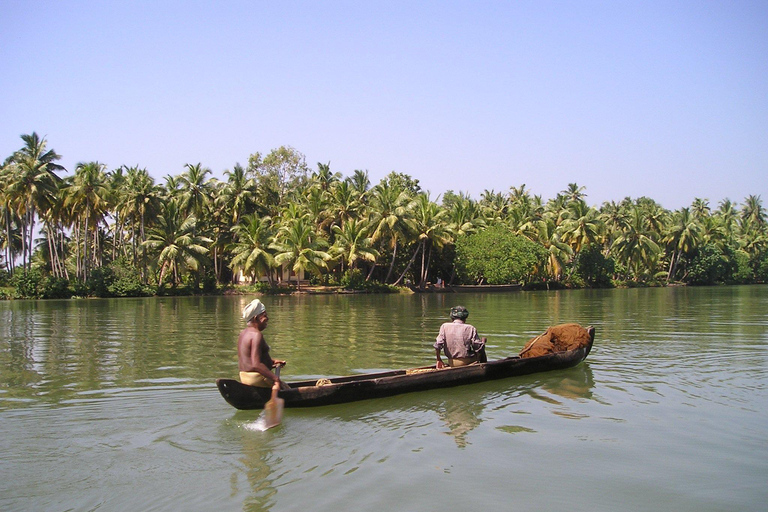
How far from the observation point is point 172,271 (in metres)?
53.7

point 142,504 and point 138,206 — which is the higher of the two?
point 138,206

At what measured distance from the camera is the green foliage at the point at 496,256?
5991 cm

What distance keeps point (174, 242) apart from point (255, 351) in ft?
144

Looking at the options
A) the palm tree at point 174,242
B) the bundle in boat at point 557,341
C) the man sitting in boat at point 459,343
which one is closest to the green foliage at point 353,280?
the palm tree at point 174,242

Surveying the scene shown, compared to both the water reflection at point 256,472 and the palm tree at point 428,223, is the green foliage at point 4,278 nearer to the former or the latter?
the palm tree at point 428,223

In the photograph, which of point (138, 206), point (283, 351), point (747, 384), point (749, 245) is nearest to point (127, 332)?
point (283, 351)

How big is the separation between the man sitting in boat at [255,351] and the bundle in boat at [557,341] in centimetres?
624

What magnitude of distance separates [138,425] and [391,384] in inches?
150

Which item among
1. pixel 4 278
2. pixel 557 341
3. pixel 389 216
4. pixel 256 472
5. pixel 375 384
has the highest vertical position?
pixel 389 216

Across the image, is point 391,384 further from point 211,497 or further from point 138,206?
point 138,206

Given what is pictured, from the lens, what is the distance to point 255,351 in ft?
29.4

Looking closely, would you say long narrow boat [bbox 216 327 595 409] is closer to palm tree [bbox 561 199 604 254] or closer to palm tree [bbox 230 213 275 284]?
palm tree [bbox 230 213 275 284]

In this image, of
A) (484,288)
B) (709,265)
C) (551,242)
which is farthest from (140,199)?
(709,265)

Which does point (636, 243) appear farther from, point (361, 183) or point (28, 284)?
point (28, 284)
